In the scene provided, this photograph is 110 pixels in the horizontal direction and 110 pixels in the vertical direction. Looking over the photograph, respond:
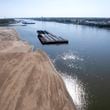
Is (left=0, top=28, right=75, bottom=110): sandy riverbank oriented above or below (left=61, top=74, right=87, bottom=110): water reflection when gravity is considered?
above

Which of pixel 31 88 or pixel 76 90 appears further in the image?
pixel 76 90

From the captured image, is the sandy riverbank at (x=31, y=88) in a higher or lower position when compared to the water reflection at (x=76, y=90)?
higher

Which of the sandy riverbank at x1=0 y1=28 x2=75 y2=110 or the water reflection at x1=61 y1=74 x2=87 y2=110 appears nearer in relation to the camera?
the sandy riverbank at x1=0 y1=28 x2=75 y2=110

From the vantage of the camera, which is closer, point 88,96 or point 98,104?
point 98,104

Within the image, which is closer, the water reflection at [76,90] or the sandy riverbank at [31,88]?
the sandy riverbank at [31,88]

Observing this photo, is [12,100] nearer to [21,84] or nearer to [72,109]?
[21,84]

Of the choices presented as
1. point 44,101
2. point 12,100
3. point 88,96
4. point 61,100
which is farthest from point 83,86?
point 12,100

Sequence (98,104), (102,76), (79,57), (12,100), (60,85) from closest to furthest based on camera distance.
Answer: (12,100) < (98,104) < (60,85) < (102,76) < (79,57)

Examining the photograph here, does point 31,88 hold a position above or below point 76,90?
above
